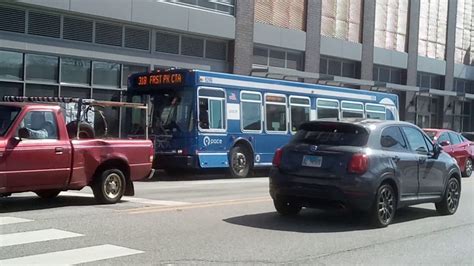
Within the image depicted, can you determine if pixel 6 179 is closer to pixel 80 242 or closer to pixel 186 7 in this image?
pixel 80 242

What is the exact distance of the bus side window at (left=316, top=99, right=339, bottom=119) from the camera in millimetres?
20688

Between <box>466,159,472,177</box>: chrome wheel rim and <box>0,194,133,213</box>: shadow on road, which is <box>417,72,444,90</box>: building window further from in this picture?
<box>0,194,133,213</box>: shadow on road

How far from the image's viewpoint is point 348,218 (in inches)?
408

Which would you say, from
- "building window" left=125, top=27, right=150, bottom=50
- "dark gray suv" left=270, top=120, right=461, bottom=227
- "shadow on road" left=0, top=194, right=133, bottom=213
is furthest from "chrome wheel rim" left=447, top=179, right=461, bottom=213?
"building window" left=125, top=27, right=150, bottom=50

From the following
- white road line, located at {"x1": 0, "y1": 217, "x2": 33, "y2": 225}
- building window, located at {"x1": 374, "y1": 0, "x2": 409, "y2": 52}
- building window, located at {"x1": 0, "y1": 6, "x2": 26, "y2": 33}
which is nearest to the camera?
white road line, located at {"x1": 0, "y1": 217, "x2": 33, "y2": 225}

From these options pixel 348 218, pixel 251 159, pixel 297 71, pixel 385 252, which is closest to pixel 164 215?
pixel 348 218

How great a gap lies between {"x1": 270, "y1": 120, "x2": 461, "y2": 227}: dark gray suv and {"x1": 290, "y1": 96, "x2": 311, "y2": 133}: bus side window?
925 centimetres

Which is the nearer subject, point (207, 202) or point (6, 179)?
point (6, 179)

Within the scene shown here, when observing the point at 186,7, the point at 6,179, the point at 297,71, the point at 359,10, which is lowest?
the point at 6,179

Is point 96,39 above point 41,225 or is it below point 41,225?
above

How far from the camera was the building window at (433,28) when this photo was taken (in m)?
38.8

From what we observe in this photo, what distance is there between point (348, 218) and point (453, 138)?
1261cm

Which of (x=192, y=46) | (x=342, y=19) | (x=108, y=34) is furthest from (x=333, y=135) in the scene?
(x=342, y=19)

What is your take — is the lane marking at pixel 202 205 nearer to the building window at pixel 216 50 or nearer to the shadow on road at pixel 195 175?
the shadow on road at pixel 195 175
